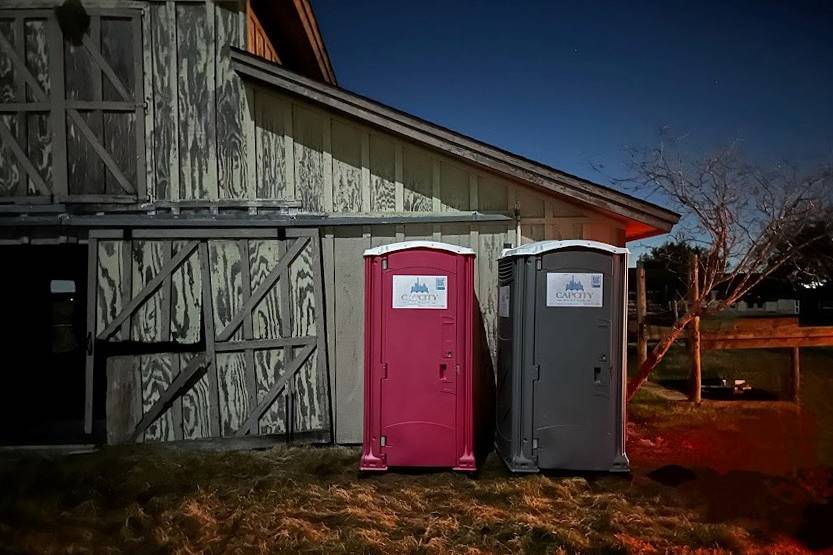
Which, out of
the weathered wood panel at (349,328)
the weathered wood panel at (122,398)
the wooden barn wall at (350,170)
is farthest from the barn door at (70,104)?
the weathered wood panel at (349,328)

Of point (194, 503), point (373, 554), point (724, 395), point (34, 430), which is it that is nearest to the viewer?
point (373, 554)

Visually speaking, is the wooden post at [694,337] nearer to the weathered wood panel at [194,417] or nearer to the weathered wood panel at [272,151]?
the weathered wood panel at [272,151]

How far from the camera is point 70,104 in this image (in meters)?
5.91

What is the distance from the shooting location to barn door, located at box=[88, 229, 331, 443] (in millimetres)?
5914

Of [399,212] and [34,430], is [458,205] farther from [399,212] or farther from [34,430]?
[34,430]

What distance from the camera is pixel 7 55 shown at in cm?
588

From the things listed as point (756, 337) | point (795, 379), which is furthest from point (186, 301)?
point (795, 379)

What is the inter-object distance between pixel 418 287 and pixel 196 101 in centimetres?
357

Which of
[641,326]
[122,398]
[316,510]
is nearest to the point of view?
[316,510]

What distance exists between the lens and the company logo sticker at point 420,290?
516cm

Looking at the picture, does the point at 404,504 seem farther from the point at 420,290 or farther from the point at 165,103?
the point at 165,103

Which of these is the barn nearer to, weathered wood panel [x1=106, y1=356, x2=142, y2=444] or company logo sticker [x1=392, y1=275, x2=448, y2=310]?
weathered wood panel [x1=106, y1=356, x2=142, y2=444]

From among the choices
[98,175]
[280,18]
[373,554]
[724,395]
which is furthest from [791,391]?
[98,175]

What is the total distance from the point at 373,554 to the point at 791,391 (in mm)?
7328
